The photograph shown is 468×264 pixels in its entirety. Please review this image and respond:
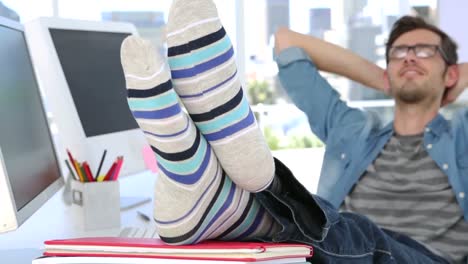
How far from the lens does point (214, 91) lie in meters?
0.82

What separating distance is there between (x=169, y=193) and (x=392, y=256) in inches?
18.2

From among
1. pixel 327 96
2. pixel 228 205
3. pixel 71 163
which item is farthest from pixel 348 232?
pixel 327 96

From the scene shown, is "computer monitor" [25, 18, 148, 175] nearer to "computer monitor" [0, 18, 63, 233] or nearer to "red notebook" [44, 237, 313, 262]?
"computer monitor" [0, 18, 63, 233]

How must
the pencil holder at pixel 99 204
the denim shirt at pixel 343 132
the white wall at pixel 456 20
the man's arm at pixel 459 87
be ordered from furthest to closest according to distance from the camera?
the white wall at pixel 456 20, the man's arm at pixel 459 87, the denim shirt at pixel 343 132, the pencil holder at pixel 99 204

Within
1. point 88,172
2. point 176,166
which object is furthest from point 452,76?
point 176,166

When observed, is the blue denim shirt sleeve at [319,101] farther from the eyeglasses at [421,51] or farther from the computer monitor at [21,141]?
the computer monitor at [21,141]

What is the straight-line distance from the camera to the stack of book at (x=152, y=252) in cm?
73

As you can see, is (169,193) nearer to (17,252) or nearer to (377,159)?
(17,252)

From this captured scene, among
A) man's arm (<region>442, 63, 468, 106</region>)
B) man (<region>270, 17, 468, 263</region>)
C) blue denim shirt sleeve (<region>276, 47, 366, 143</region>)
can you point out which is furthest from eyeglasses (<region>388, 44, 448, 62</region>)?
blue denim shirt sleeve (<region>276, 47, 366, 143</region>)

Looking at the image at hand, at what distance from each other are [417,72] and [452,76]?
0.16m

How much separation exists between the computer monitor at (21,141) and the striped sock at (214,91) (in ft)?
0.95

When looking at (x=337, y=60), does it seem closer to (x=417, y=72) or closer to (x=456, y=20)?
(x=417, y=72)

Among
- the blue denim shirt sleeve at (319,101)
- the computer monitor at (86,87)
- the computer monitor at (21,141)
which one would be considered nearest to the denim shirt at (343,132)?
the blue denim shirt sleeve at (319,101)

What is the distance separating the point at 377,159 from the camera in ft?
6.22
